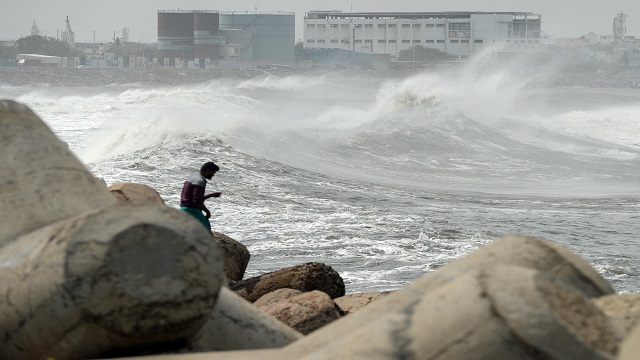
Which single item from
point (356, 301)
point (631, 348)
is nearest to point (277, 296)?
point (356, 301)

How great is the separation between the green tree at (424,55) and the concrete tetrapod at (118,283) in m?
140

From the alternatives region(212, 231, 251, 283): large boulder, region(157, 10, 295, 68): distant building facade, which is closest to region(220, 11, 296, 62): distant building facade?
region(157, 10, 295, 68): distant building facade

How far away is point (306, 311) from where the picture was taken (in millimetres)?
5320

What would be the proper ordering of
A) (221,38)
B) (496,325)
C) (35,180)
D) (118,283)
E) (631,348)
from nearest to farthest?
(631,348), (496,325), (118,283), (35,180), (221,38)

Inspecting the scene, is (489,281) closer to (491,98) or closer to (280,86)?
(491,98)

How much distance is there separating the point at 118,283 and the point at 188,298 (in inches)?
8.2

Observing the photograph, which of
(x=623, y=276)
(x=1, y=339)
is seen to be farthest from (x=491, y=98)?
(x=1, y=339)

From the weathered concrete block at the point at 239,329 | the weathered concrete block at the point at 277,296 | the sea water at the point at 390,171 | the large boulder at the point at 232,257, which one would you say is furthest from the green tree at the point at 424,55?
the weathered concrete block at the point at 239,329

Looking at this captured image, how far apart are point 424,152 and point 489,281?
28316 millimetres

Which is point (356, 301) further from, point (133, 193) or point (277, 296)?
point (133, 193)

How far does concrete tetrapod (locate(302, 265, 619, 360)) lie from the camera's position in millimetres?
2674

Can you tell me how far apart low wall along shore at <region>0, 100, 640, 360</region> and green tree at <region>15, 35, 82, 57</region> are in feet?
461

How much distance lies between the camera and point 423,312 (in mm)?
2846

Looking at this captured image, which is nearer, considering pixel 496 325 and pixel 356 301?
pixel 496 325
